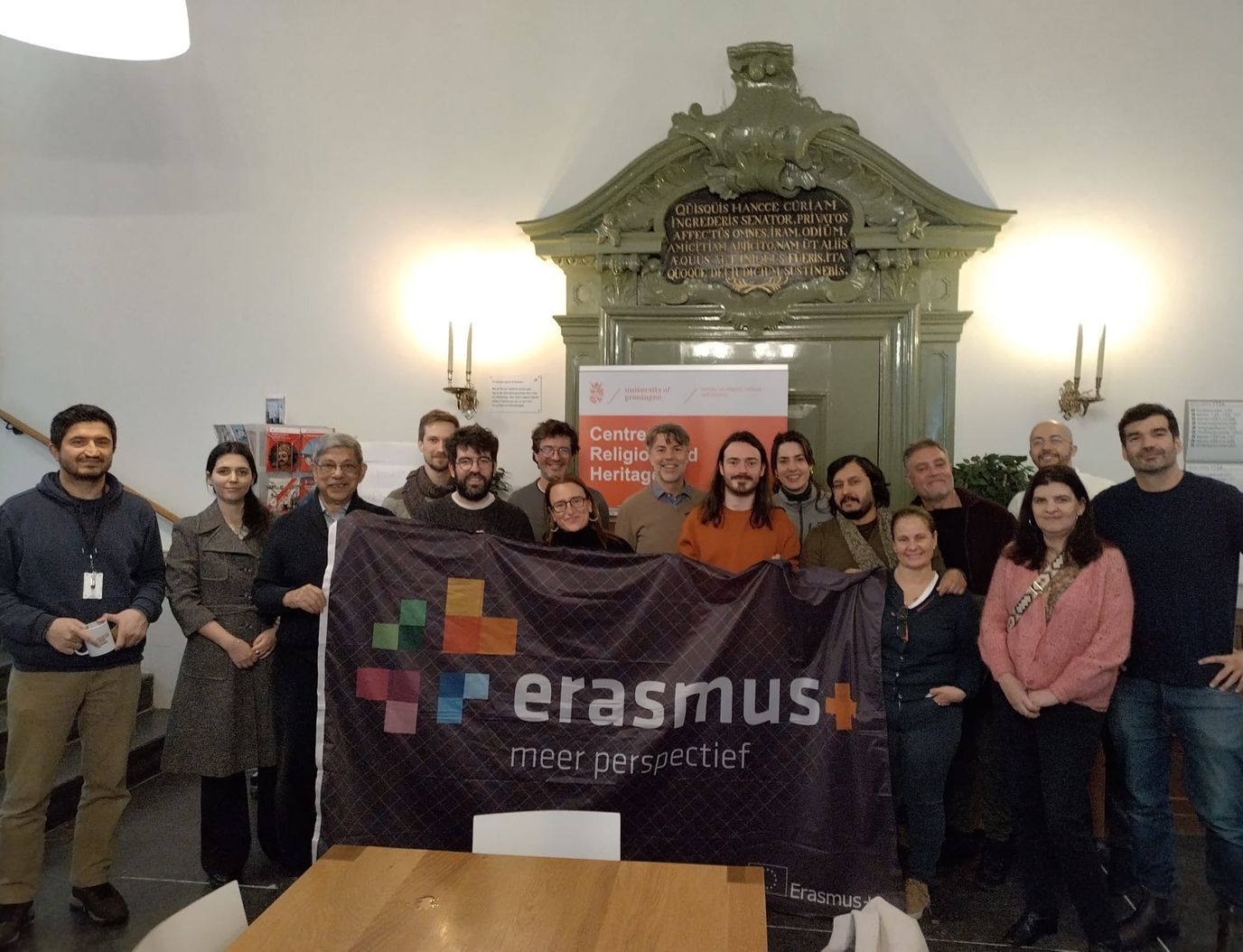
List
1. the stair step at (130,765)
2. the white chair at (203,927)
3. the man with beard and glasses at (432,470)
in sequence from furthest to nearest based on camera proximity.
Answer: the man with beard and glasses at (432,470) < the stair step at (130,765) < the white chair at (203,927)

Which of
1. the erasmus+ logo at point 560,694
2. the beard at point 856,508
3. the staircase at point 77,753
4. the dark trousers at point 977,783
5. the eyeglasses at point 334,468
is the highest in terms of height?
the eyeglasses at point 334,468

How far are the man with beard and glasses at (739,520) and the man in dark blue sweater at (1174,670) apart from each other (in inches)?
43.7

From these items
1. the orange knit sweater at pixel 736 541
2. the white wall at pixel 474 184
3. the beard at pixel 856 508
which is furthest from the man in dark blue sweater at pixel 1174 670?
the white wall at pixel 474 184

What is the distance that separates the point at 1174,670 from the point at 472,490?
244 centimetres

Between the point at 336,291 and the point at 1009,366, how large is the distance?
3800 mm

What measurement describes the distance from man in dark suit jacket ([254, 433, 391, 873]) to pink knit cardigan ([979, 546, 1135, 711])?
228cm

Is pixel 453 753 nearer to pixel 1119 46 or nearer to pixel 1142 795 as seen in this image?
pixel 1142 795

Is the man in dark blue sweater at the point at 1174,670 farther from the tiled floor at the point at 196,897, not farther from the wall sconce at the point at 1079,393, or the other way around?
the wall sconce at the point at 1079,393

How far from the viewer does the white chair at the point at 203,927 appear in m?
1.51

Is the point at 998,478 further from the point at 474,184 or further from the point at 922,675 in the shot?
the point at 474,184

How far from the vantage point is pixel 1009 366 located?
4746 mm

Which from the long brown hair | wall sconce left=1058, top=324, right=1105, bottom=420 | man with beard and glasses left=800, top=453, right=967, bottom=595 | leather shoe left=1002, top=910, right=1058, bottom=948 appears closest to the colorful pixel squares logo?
the long brown hair

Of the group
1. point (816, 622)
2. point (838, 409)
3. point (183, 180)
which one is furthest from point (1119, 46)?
point (183, 180)

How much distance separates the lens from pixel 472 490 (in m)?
3.39
